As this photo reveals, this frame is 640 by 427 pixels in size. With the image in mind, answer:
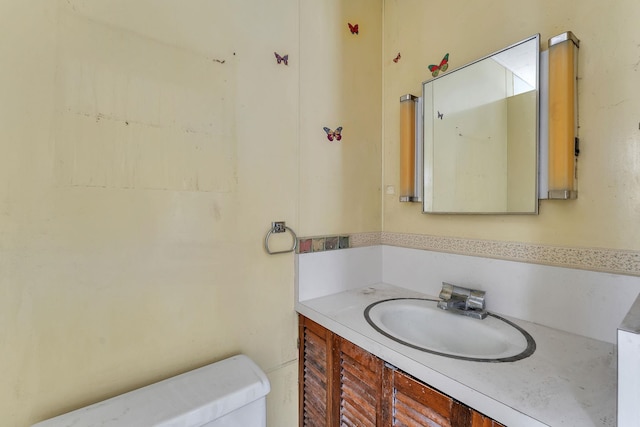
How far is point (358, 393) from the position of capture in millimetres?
899

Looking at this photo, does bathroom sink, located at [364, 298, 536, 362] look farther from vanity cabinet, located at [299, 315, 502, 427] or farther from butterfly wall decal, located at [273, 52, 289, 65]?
butterfly wall decal, located at [273, 52, 289, 65]

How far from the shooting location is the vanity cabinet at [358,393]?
672 millimetres

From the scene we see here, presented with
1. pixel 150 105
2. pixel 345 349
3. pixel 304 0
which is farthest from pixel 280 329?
pixel 304 0

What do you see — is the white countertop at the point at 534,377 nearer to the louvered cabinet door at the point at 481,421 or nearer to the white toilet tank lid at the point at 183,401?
the louvered cabinet door at the point at 481,421

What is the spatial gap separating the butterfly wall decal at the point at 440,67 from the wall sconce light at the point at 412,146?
123 millimetres

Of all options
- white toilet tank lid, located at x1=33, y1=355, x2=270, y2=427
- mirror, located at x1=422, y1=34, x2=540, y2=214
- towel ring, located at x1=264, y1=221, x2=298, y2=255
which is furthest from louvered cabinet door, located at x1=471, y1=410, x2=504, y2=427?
towel ring, located at x1=264, y1=221, x2=298, y2=255

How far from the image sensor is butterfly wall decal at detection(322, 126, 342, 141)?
49.8 inches

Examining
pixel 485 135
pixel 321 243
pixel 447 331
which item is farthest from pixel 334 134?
pixel 447 331

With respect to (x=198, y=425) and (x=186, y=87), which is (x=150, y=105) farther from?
(x=198, y=425)

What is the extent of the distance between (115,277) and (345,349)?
0.77 m

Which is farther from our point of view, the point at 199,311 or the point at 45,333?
the point at 199,311

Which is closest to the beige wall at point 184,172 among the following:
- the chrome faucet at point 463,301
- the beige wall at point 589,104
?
the beige wall at point 589,104

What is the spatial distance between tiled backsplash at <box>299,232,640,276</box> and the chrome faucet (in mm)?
157

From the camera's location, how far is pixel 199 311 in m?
0.95
